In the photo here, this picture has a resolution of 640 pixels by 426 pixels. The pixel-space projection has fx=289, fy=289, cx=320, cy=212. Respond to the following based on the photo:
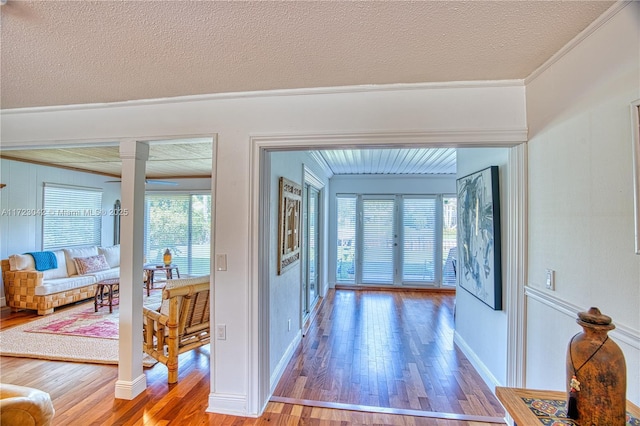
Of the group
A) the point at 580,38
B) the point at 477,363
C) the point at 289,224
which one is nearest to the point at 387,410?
the point at 477,363

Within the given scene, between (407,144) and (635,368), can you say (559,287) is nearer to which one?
(635,368)

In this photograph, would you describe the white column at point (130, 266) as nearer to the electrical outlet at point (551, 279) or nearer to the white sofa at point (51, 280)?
the electrical outlet at point (551, 279)

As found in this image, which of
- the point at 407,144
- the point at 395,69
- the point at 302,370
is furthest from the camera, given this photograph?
the point at 302,370

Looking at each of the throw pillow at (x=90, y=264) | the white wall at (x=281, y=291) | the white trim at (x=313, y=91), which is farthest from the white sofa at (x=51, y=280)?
the white wall at (x=281, y=291)

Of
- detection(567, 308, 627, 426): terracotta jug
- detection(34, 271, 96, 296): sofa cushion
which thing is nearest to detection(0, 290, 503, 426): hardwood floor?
detection(567, 308, 627, 426): terracotta jug

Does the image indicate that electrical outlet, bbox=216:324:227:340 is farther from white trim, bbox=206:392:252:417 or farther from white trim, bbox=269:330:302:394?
white trim, bbox=269:330:302:394

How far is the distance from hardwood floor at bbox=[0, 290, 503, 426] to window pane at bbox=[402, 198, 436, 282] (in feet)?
8.35

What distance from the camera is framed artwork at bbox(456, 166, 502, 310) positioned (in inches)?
95.6

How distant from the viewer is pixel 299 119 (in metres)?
2.07

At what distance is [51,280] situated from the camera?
4.53m

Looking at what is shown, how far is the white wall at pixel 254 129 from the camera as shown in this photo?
1943mm

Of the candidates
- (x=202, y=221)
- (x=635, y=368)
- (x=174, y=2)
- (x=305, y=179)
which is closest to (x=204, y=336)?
(x=305, y=179)

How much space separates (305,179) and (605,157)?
3009mm

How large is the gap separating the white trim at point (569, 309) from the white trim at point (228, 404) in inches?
81.4
